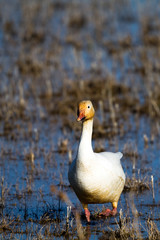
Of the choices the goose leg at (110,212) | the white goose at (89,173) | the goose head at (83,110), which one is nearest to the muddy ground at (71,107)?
the goose leg at (110,212)

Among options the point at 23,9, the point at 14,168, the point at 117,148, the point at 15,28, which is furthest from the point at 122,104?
the point at 23,9

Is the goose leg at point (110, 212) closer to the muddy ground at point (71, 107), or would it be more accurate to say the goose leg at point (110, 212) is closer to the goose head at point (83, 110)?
the muddy ground at point (71, 107)

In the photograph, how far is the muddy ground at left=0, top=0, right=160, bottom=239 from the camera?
5.88 metres

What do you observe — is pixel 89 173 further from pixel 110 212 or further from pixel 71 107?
pixel 71 107

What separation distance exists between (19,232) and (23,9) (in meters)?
14.9

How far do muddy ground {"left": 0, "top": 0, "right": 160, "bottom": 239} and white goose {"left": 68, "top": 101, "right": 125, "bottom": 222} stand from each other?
0.26 metres

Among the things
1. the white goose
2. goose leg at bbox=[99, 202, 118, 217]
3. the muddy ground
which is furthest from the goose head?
goose leg at bbox=[99, 202, 118, 217]

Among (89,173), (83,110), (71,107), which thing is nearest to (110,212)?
(89,173)

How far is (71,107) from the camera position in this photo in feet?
35.5

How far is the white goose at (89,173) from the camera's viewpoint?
5449mm

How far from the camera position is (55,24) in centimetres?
1844

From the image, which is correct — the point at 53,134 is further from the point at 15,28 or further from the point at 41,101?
the point at 15,28

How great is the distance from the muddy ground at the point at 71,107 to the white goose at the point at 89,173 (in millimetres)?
264

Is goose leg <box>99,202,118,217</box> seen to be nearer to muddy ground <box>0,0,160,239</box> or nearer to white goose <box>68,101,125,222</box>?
muddy ground <box>0,0,160,239</box>
